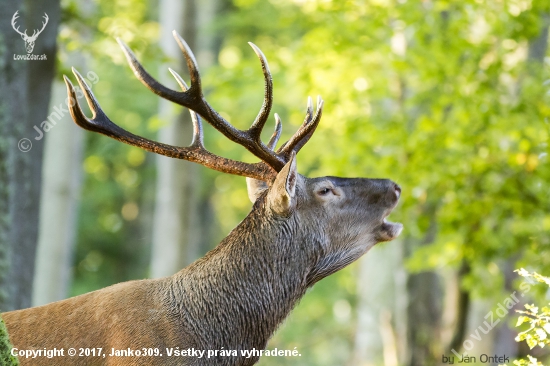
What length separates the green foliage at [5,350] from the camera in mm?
3664

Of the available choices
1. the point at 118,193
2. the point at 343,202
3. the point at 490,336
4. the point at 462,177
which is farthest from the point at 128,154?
the point at 343,202

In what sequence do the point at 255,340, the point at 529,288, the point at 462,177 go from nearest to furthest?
1. the point at 255,340
2. the point at 529,288
3. the point at 462,177

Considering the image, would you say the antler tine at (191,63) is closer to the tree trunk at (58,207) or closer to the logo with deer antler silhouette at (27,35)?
the logo with deer antler silhouette at (27,35)

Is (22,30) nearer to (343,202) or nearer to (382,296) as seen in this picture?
(343,202)

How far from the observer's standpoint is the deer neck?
13.5 ft

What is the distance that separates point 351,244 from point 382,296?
8.76 meters

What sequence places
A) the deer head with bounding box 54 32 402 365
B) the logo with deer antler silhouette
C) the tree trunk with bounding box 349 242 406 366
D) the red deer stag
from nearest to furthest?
1. the red deer stag
2. the deer head with bounding box 54 32 402 365
3. the logo with deer antler silhouette
4. the tree trunk with bounding box 349 242 406 366

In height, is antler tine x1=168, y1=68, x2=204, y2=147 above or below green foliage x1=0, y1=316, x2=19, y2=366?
above

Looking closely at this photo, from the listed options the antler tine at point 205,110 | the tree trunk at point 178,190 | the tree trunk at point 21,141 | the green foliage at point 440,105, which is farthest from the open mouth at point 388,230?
the tree trunk at point 178,190

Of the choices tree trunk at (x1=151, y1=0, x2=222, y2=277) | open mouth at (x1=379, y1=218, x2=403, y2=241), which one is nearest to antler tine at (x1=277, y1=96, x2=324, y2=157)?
open mouth at (x1=379, y1=218, x2=403, y2=241)

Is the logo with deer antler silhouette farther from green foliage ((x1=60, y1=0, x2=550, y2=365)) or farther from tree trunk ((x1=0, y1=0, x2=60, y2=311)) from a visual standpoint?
green foliage ((x1=60, y1=0, x2=550, y2=365))

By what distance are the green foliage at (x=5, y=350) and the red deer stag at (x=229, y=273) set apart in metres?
0.19

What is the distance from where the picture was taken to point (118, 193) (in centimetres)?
2047

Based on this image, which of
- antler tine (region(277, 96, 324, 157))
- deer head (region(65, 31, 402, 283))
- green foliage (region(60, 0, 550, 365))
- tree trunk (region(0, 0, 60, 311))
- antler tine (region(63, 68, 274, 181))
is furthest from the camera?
green foliage (region(60, 0, 550, 365))
